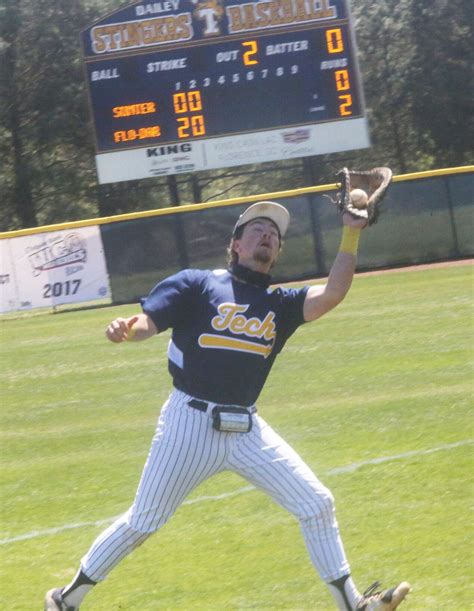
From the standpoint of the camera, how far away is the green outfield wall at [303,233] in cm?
2067

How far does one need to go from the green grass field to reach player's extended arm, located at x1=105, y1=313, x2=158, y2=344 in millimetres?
1549

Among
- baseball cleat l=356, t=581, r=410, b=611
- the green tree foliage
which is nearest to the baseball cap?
baseball cleat l=356, t=581, r=410, b=611

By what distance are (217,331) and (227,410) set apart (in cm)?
34

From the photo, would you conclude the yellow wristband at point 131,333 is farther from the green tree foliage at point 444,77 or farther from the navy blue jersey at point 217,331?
the green tree foliage at point 444,77

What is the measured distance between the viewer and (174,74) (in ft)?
68.7

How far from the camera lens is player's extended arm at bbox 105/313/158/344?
4.57 m

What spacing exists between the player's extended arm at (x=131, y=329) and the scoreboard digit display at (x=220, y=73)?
16706mm

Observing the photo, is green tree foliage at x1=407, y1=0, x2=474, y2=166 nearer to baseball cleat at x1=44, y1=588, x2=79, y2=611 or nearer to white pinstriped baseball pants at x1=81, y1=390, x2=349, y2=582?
white pinstriped baseball pants at x1=81, y1=390, x2=349, y2=582

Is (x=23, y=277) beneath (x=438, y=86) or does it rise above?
beneath

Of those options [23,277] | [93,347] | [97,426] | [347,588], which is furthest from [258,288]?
[23,277]

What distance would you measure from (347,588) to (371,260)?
55.6 feet

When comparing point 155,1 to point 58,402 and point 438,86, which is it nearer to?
point 58,402

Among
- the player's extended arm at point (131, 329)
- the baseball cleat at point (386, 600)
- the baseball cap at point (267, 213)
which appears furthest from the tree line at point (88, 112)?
the baseball cleat at point (386, 600)

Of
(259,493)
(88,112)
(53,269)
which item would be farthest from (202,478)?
(88,112)
